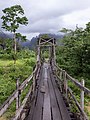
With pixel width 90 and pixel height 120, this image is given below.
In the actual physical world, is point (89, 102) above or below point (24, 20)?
below

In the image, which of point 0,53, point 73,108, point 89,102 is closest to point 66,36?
point 89,102

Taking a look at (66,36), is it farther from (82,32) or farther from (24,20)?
(24,20)

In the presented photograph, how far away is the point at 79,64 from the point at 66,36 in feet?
16.8

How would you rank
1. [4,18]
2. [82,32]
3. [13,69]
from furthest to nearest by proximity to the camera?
[4,18] < [13,69] < [82,32]

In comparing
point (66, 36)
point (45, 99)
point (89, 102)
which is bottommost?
point (89, 102)

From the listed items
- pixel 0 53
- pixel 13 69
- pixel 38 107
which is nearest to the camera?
pixel 38 107

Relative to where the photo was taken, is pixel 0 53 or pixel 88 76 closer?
pixel 88 76

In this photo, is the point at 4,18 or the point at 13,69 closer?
the point at 13,69

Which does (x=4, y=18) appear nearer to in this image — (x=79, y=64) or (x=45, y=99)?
(x=79, y=64)

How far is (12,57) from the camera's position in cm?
4012

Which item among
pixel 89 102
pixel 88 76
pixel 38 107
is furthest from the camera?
pixel 88 76

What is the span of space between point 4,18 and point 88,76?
22.9 metres

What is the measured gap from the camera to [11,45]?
40.9 m

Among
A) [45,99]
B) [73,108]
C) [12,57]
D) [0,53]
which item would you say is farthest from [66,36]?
[0,53]
